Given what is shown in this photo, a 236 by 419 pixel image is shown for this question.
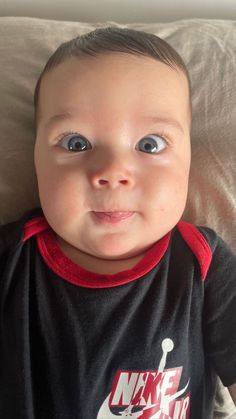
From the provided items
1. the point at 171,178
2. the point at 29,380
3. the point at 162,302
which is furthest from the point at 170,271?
the point at 29,380

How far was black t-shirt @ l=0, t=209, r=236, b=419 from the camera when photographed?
0.78 meters

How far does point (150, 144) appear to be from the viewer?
785mm

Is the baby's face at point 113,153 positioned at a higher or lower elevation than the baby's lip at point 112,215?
higher

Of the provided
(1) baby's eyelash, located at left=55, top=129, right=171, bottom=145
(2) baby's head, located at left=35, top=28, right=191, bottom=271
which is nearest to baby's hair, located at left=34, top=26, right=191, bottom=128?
(2) baby's head, located at left=35, top=28, right=191, bottom=271

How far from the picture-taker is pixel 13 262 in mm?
832

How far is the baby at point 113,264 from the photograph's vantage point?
76 cm

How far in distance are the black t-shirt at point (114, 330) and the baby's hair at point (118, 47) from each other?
0.29 m

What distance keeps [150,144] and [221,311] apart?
297mm

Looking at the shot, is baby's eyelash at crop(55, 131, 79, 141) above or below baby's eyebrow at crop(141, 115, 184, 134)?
below

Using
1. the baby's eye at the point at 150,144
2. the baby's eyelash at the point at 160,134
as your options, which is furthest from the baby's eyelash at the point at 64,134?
the baby's eye at the point at 150,144

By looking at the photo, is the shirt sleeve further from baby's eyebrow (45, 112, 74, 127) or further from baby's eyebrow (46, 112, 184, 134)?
baby's eyebrow (45, 112, 74, 127)

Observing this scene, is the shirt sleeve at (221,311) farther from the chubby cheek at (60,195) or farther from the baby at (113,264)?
the chubby cheek at (60,195)

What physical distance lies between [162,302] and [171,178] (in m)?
0.20

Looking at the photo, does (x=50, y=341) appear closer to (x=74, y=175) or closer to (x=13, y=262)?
(x=13, y=262)
